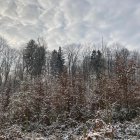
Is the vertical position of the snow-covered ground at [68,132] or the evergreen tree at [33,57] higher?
the evergreen tree at [33,57]

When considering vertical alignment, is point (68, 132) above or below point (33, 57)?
below

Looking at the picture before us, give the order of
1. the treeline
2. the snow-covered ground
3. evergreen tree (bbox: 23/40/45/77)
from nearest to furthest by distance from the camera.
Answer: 1. the snow-covered ground
2. the treeline
3. evergreen tree (bbox: 23/40/45/77)

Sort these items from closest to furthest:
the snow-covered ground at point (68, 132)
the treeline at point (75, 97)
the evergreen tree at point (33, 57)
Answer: the snow-covered ground at point (68, 132) → the treeline at point (75, 97) → the evergreen tree at point (33, 57)

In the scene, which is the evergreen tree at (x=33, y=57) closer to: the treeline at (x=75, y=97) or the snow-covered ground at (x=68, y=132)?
the treeline at (x=75, y=97)

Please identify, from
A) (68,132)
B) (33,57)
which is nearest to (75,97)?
(68,132)

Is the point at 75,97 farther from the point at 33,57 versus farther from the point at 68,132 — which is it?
the point at 33,57

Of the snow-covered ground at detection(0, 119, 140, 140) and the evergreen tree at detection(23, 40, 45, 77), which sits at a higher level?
the evergreen tree at detection(23, 40, 45, 77)

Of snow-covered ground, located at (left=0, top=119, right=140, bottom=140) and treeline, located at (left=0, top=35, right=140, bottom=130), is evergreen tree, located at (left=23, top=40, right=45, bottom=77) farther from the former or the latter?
snow-covered ground, located at (left=0, top=119, right=140, bottom=140)

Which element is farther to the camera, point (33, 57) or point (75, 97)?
point (33, 57)

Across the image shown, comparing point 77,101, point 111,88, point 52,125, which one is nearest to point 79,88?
point 77,101

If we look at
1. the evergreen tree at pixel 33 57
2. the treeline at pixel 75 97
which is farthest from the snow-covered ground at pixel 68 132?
the evergreen tree at pixel 33 57

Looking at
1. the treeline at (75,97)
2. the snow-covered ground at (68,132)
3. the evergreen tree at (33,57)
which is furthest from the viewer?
the evergreen tree at (33,57)

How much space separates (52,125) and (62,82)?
10.6 feet

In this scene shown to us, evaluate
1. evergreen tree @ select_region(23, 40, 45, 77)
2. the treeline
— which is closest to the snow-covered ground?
the treeline
